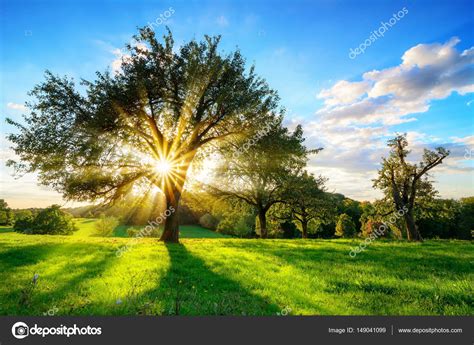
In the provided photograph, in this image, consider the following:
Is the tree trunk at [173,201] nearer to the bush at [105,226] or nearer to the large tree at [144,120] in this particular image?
the large tree at [144,120]

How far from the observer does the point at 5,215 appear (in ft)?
328

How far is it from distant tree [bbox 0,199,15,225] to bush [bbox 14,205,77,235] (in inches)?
1357

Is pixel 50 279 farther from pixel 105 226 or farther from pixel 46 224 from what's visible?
pixel 105 226

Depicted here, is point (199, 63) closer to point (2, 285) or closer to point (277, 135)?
point (277, 135)

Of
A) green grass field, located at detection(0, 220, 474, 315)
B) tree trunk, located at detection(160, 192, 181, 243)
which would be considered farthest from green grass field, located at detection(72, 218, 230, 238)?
green grass field, located at detection(0, 220, 474, 315)

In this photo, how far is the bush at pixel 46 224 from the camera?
68.8 meters

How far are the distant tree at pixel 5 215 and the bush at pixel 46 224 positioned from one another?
34463 millimetres

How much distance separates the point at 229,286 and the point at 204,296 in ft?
4.33

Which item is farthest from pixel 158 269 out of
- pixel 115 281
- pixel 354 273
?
pixel 354 273

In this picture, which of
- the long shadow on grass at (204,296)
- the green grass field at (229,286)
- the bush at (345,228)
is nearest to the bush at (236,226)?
the bush at (345,228)

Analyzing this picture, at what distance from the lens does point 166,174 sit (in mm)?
23859

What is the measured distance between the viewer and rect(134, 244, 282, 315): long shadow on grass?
6301 mm

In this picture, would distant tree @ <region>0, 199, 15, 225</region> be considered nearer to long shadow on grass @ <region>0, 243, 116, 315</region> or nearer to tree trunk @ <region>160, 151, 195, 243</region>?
tree trunk @ <region>160, 151, 195, 243</region>

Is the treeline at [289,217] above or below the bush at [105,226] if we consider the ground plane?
above
